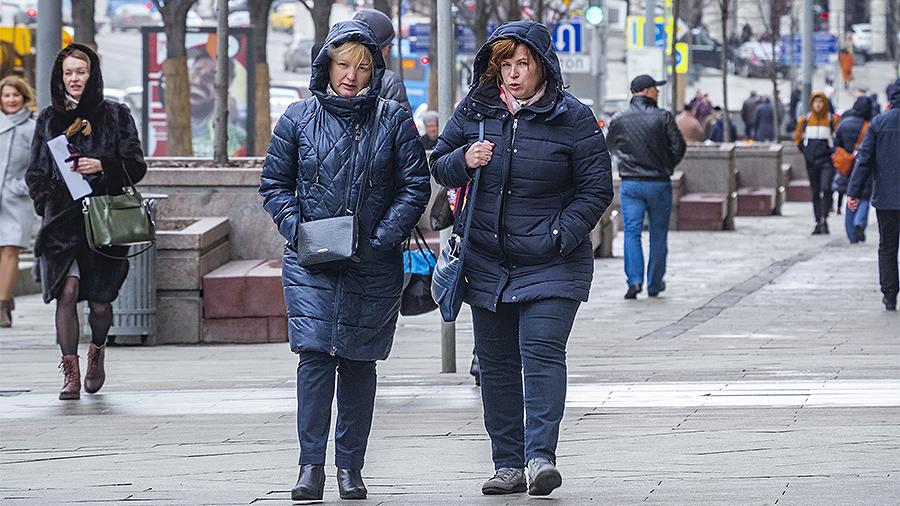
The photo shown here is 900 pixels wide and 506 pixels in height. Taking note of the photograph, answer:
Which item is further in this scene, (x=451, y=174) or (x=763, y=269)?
(x=763, y=269)

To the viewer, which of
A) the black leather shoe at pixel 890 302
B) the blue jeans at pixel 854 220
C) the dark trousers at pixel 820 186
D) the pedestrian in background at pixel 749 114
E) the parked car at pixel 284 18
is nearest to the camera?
the black leather shoe at pixel 890 302

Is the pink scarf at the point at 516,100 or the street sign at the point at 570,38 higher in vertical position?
the street sign at the point at 570,38

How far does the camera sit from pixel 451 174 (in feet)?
22.3

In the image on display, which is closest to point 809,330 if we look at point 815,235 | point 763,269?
point 763,269

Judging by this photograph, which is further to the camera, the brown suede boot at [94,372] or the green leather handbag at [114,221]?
the brown suede boot at [94,372]

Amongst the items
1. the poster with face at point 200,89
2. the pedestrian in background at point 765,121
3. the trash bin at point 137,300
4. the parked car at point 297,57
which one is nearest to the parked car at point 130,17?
the parked car at point 297,57

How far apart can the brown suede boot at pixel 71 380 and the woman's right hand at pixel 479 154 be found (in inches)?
143

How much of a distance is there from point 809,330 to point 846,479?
567cm

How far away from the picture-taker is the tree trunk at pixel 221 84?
1413 centimetres

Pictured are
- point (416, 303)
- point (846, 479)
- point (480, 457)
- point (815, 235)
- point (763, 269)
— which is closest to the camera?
point (846, 479)

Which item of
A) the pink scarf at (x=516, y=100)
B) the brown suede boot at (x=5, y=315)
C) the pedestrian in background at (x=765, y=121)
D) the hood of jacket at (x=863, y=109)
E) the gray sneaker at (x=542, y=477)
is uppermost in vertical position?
the pink scarf at (x=516, y=100)

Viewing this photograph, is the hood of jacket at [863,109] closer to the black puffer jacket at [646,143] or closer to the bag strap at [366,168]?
the black puffer jacket at [646,143]

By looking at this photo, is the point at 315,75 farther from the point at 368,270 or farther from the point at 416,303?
the point at 416,303

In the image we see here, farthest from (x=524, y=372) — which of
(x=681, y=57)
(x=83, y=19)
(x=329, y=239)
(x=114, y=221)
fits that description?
(x=681, y=57)
